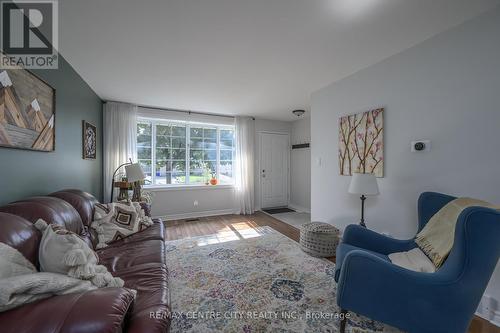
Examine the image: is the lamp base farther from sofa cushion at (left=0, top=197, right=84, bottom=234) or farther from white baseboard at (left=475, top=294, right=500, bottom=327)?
white baseboard at (left=475, top=294, right=500, bottom=327)

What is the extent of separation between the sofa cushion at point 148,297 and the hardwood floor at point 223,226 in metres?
1.92

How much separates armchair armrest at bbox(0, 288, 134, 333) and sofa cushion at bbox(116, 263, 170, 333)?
0.18m

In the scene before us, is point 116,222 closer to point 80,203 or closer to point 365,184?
point 80,203

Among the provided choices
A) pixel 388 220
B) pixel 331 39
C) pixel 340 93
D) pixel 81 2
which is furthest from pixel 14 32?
pixel 388 220

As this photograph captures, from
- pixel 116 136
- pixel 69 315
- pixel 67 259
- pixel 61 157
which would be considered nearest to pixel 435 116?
pixel 69 315

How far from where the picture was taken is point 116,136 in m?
3.77

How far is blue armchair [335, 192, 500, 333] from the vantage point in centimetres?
110

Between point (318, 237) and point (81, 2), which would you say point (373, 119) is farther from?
point (81, 2)

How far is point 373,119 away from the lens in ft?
7.91

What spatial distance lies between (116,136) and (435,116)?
4.58 m

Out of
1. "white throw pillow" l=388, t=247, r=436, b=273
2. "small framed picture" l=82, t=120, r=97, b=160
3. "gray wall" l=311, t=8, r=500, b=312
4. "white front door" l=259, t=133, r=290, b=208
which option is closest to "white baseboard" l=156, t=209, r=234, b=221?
"white front door" l=259, t=133, r=290, b=208

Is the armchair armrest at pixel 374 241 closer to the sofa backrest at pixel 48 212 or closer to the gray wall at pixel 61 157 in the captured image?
the sofa backrest at pixel 48 212

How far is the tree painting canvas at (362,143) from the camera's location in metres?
2.36

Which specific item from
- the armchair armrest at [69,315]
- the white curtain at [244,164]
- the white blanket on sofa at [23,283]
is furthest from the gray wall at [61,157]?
the white curtain at [244,164]
